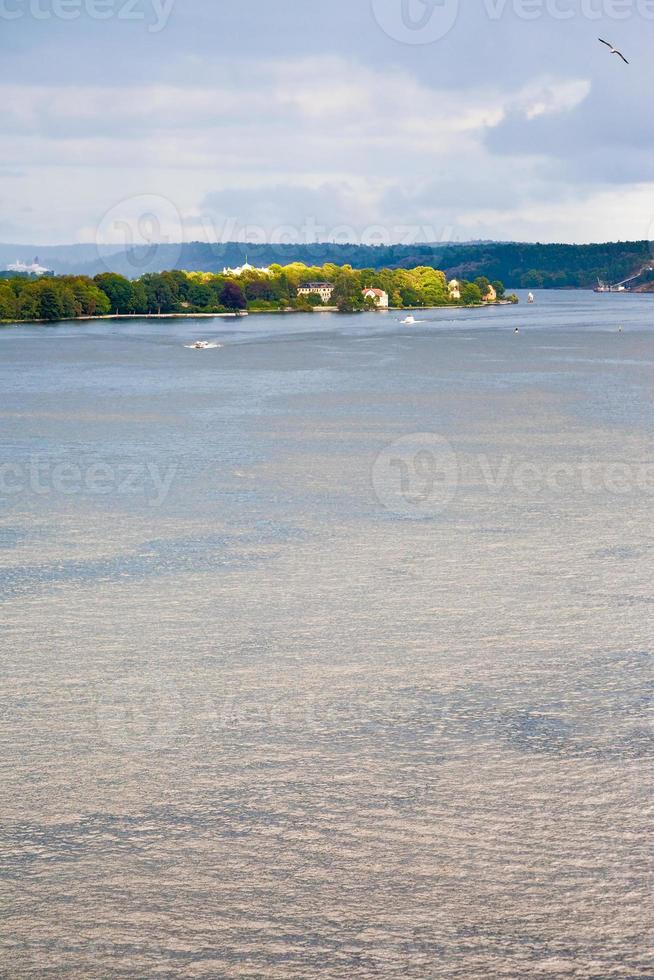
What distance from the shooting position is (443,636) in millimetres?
8609

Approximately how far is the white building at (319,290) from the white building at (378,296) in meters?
2.90

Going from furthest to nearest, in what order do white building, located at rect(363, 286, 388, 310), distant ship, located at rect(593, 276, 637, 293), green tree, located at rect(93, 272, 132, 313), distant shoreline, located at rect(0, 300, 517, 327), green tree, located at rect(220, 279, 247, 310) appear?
distant ship, located at rect(593, 276, 637, 293) → white building, located at rect(363, 286, 388, 310) → green tree, located at rect(220, 279, 247, 310) → green tree, located at rect(93, 272, 132, 313) → distant shoreline, located at rect(0, 300, 517, 327)

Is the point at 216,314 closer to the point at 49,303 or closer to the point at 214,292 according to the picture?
the point at 214,292

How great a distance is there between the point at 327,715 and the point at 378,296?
81448 mm

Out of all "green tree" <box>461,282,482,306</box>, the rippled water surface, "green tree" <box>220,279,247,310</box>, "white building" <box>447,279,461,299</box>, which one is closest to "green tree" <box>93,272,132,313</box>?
"green tree" <box>220,279,247,310</box>

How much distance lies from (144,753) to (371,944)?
2.10 metres

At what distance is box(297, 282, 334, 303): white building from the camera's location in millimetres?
86625

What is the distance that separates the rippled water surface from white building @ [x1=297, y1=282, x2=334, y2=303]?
70767 mm

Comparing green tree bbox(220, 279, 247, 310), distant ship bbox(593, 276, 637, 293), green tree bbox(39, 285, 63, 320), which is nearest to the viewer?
green tree bbox(39, 285, 63, 320)

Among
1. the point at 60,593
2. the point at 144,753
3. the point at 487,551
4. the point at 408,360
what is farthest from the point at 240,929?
the point at 408,360

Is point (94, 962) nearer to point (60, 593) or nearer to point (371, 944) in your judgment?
point (371, 944)

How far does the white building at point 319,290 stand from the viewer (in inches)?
3410

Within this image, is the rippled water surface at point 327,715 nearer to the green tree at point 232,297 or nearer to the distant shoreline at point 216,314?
the distant shoreline at point 216,314

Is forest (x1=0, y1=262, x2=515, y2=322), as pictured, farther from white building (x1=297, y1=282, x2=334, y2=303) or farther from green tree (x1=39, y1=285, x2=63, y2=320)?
white building (x1=297, y1=282, x2=334, y2=303)
